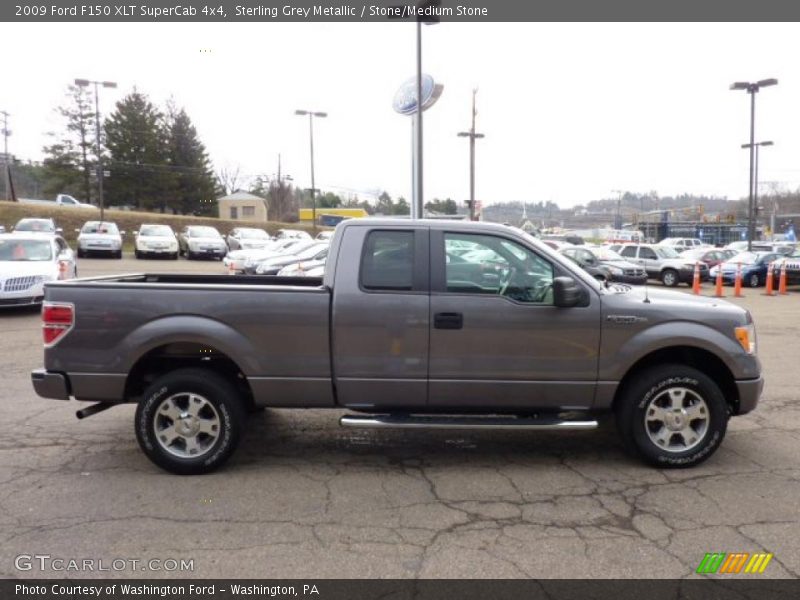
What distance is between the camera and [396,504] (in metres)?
4.20

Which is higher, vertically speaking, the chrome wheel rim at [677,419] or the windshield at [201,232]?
the windshield at [201,232]

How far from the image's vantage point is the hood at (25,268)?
12.1 metres

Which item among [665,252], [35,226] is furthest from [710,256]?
[35,226]

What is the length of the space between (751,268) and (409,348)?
2325 centimetres

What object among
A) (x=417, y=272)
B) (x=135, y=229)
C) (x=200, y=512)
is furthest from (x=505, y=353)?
(x=135, y=229)

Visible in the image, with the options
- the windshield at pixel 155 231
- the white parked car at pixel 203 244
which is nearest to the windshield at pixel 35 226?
the windshield at pixel 155 231

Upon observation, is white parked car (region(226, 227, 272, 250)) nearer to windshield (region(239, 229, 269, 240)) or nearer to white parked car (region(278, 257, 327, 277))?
windshield (region(239, 229, 269, 240))

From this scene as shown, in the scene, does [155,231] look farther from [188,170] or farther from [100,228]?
[188,170]

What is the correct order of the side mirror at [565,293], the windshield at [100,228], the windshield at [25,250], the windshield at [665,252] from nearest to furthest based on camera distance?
1. the side mirror at [565,293]
2. the windshield at [25,250]
3. the windshield at [665,252]
4. the windshield at [100,228]

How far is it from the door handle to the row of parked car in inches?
705

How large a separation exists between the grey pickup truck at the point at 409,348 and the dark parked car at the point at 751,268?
69.3ft

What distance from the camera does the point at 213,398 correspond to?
4.64 meters

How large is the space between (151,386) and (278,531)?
160 centimetres

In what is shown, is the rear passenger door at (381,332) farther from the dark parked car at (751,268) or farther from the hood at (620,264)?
the dark parked car at (751,268)
